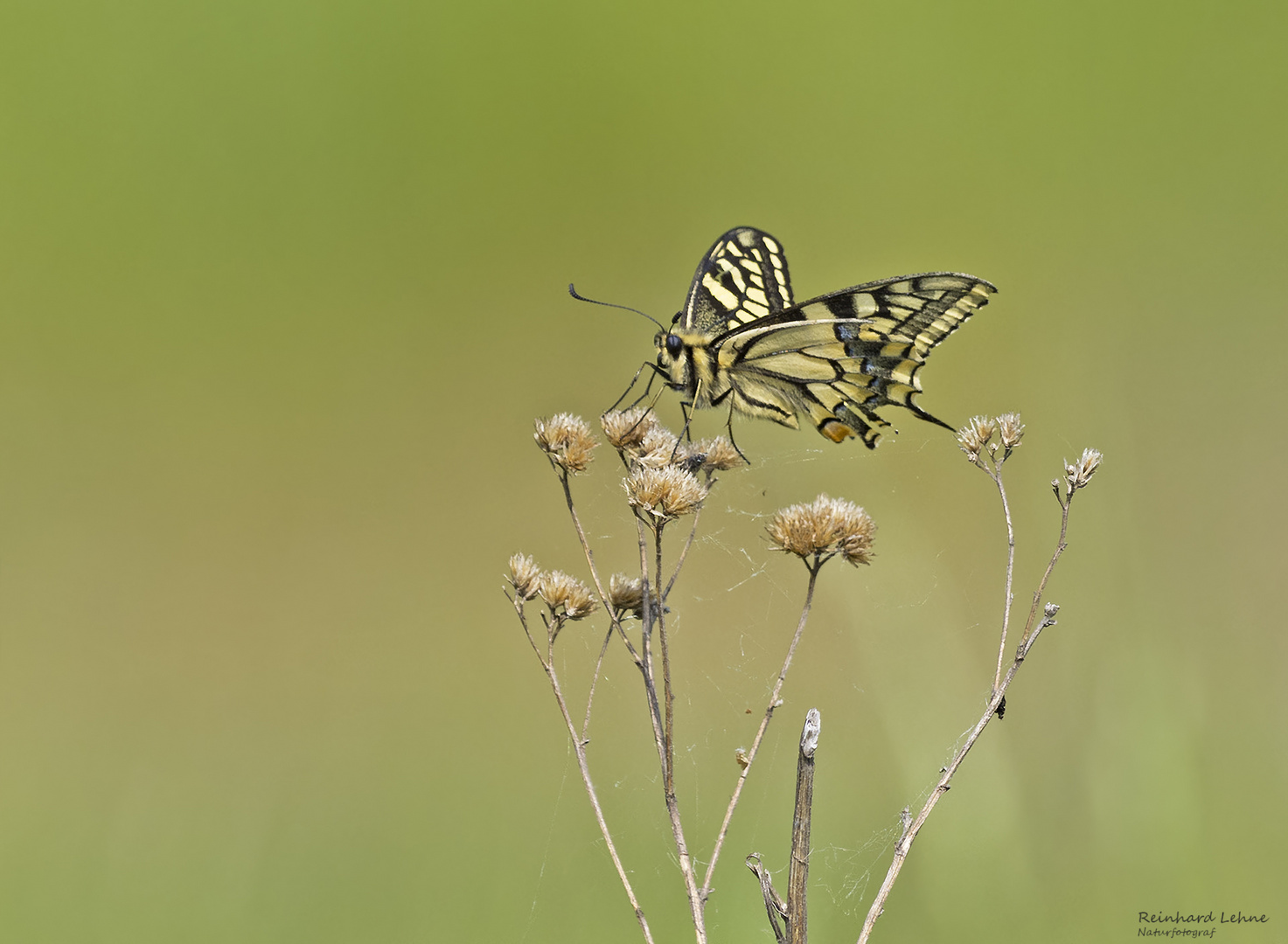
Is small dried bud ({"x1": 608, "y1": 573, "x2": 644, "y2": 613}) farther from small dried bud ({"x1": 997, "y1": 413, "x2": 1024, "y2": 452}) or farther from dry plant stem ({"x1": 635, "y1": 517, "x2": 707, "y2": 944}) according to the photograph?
small dried bud ({"x1": 997, "y1": 413, "x2": 1024, "y2": 452})

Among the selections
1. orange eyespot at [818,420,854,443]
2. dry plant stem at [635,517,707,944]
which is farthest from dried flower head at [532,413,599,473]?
orange eyespot at [818,420,854,443]

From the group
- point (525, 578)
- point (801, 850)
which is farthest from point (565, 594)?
point (801, 850)

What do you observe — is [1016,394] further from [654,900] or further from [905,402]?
[654,900]

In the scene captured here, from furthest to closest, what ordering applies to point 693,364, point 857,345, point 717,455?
1. point 693,364
2. point 857,345
3. point 717,455

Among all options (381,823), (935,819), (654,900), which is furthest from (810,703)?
(381,823)

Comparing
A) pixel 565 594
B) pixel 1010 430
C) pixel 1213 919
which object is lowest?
pixel 1213 919

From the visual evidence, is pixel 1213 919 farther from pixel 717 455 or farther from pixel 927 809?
pixel 717 455

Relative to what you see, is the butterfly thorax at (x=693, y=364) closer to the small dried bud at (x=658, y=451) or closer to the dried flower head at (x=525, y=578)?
the small dried bud at (x=658, y=451)
